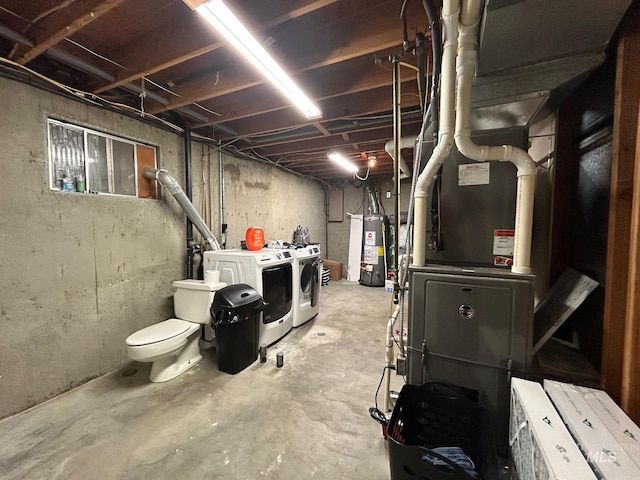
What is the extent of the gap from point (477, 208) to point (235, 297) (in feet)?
6.52

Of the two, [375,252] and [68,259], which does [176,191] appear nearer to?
[68,259]

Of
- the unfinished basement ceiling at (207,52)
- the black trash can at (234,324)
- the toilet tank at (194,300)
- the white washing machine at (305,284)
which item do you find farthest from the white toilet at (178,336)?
the unfinished basement ceiling at (207,52)

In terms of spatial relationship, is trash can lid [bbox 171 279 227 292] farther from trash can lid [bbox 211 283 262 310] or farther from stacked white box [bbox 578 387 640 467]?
stacked white box [bbox 578 387 640 467]

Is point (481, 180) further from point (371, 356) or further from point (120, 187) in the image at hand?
point (120, 187)

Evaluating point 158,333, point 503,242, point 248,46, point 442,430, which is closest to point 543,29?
point 503,242

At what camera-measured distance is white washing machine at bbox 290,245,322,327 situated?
323 cm

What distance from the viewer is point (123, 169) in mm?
2445

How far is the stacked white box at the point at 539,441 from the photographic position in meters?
0.71

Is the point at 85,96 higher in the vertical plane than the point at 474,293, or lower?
higher

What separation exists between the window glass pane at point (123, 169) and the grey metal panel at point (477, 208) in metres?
2.75

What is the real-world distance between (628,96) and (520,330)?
3.45 feet

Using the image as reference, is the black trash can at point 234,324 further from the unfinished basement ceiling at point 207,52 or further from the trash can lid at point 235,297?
the unfinished basement ceiling at point 207,52

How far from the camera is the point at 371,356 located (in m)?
2.59

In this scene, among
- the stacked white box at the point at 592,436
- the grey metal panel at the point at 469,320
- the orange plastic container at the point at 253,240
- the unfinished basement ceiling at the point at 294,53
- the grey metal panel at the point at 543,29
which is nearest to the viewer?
the stacked white box at the point at 592,436
